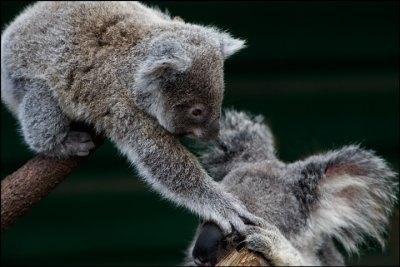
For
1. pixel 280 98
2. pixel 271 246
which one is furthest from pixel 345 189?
pixel 280 98

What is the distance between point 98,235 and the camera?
4.50m

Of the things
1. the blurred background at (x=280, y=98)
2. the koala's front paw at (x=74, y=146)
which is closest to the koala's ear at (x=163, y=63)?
the koala's front paw at (x=74, y=146)

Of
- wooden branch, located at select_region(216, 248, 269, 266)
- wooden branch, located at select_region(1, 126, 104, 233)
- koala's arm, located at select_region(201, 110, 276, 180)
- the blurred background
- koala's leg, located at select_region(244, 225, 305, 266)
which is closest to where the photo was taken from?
wooden branch, located at select_region(216, 248, 269, 266)

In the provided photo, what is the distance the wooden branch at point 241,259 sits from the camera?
206 cm

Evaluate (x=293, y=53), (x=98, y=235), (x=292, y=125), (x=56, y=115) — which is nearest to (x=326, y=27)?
(x=293, y=53)

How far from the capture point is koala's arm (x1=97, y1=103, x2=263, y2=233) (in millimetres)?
2656

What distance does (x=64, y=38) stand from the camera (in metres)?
2.90

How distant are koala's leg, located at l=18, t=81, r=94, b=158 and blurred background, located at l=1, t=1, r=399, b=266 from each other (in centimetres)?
147

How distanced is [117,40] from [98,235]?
1891mm

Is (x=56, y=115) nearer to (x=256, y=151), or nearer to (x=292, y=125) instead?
(x=256, y=151)

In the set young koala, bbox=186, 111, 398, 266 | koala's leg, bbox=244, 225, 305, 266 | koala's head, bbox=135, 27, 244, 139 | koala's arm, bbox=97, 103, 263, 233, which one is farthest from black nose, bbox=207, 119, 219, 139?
koala's leg, bbox=244, 225, 305, 266

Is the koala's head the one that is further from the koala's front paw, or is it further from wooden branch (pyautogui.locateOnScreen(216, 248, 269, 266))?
wooden branch (pyautogui.locateOnScreen(216, 248, 269, 266))

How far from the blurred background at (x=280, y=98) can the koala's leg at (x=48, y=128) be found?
147 cm

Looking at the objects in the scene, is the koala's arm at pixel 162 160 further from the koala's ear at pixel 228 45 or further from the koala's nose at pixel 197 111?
the koala's ear at pixel 228 45
